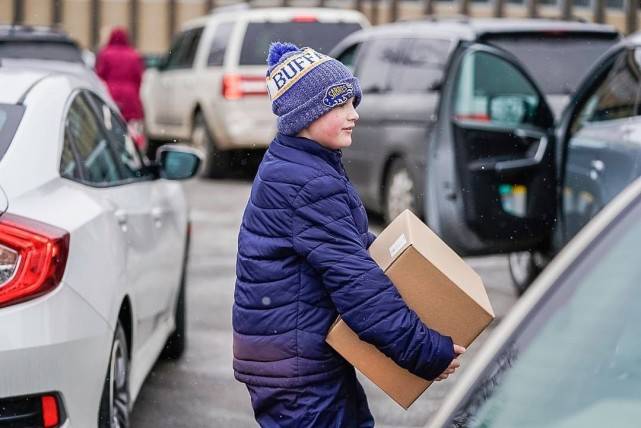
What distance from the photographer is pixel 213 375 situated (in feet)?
23.3

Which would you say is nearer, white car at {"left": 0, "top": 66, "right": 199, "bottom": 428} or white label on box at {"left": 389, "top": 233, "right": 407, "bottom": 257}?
white label on box at {"left": 389, "top": 233, "right": 407, "bottom": 257}

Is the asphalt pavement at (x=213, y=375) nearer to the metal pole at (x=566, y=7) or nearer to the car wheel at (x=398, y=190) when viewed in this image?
the car wheel at (x=398, y=190)

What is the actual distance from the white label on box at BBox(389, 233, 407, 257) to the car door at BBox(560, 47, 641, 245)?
3551 millimetres

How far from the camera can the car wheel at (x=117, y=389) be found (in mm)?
4738

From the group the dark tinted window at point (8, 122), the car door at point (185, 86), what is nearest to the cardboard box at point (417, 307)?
the dark tinted window at point (8, 122)

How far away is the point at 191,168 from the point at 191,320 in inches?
90.5

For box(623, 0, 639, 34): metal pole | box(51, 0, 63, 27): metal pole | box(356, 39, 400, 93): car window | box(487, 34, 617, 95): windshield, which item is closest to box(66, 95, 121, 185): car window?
box(487, 34, 617, 95): windshield

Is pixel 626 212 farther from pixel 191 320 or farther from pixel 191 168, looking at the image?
pixel 191 320

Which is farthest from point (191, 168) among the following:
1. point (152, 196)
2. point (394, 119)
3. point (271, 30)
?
point (271, 30)

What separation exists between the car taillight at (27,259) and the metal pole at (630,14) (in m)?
39.7

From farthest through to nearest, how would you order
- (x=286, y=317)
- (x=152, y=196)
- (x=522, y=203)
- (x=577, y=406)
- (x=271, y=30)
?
(x=271, y=30) → (x=522, y=203) → (x=152, y=196) → (x=286, y=317) → (x=577, y=406)

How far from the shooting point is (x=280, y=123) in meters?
3.77

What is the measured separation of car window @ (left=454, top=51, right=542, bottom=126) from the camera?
8.84 metres

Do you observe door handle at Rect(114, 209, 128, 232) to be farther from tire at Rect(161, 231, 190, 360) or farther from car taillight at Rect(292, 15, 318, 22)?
car taillight at Rect(292, 15, 318, 22)
